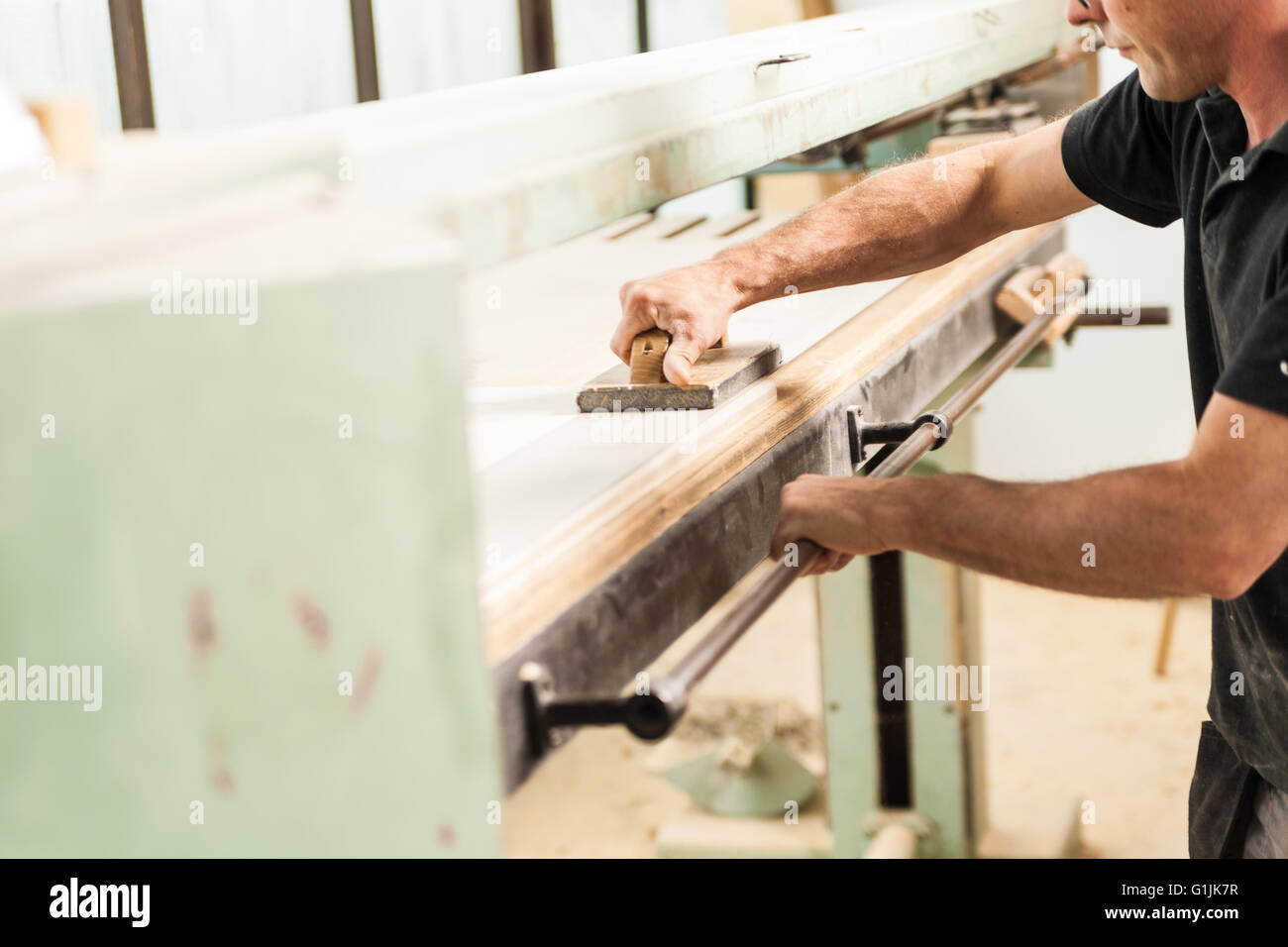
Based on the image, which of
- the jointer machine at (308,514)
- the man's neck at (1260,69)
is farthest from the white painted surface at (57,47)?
the man's neck at (1260,69)

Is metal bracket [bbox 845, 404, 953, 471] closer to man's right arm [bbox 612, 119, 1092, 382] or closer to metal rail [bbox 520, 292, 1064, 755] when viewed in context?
man's right arm [bbox 612, 119, 1092, 382]

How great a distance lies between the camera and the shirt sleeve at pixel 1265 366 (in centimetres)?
113

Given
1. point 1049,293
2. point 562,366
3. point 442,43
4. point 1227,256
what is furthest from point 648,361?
point 442,43

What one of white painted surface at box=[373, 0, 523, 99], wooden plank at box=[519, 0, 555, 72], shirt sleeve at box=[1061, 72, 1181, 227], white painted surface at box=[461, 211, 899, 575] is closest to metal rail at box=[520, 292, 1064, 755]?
white painted surface at box=[461, 211, 899, 575]

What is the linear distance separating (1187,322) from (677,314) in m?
0.65

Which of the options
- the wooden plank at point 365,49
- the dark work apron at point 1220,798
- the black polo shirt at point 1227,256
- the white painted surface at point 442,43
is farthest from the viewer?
Result: the white painted surface at point 442,43

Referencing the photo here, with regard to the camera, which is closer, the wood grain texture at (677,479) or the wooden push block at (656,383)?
the wood grain texture at (677,479)

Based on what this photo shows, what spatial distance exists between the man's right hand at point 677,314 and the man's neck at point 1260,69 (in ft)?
1.89

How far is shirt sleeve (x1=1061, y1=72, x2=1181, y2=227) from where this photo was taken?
5.62ft

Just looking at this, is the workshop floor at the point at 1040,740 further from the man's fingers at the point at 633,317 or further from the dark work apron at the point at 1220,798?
the man's fingers at the point at 633,317

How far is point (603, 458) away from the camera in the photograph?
1.25 metres
